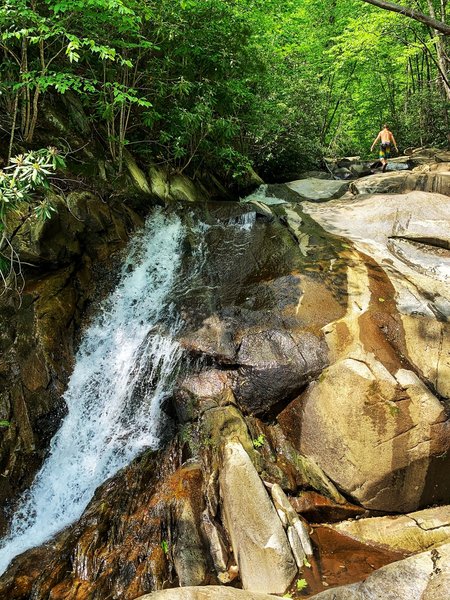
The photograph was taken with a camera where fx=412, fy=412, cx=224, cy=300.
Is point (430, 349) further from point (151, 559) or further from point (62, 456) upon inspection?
point (62, 456)

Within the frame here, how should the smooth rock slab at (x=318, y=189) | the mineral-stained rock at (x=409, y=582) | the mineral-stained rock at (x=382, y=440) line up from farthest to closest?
the smooth rock slab at (x=318, y=189) < the mineral-stained rock at (x=382, y=440) < the mineral-stained rock at (x=409, y=582)

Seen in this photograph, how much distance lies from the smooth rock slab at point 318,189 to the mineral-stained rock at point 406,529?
9836 millimetres

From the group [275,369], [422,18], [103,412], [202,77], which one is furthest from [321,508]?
[202,77]

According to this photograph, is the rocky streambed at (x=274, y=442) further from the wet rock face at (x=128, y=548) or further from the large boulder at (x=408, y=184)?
the large boulder at (x=408, y=184)

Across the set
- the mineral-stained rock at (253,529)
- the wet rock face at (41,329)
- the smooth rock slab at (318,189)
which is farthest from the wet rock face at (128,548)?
the smooth rock slab at (318,189)

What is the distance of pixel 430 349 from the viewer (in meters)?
6.32

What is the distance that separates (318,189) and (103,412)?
34.5 ft

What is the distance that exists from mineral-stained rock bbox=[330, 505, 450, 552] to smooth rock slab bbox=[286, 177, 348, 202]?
9.84 metres

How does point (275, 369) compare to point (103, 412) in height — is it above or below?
above

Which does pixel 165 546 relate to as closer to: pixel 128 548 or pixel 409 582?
pixel 128 548

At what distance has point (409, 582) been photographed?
3133 millimetres

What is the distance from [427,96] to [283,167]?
799cm

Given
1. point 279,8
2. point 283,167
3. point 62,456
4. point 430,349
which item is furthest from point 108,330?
point 279,8

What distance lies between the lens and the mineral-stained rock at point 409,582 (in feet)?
9.86
